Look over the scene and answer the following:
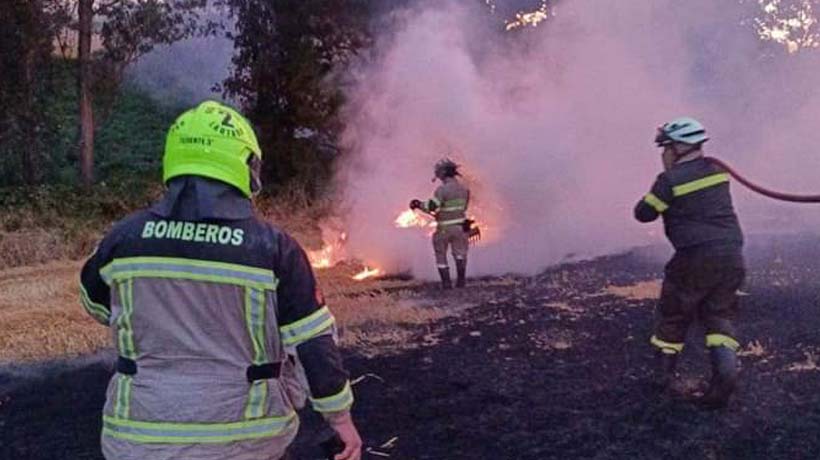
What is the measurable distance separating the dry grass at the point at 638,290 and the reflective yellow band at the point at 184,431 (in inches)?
304

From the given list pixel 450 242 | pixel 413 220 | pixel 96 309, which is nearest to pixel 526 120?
pixel 413 220

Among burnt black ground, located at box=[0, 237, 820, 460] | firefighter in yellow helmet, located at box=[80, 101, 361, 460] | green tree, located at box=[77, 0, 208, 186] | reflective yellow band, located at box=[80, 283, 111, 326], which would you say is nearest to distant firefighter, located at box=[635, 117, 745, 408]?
burnt black ground, located at box=[0, 237, 820, 460]

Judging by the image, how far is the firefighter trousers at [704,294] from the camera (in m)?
6.20

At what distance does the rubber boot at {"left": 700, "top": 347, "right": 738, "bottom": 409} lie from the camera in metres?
5.99

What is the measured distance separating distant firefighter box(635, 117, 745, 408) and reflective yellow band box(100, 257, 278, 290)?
164 inches

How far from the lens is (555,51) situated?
1653 centimetres

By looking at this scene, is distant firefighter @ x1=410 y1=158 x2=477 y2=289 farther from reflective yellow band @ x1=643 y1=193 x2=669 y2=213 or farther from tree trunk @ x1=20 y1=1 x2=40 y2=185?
tree trunk @ x1=20 y1=1 x2=40 y2=185

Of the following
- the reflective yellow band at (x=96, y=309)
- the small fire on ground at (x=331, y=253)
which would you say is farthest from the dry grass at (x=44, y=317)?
the reflective yellow band at (x=96, y=309)

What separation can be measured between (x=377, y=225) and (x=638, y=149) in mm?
5987

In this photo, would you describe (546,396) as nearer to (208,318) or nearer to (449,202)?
(208,318)

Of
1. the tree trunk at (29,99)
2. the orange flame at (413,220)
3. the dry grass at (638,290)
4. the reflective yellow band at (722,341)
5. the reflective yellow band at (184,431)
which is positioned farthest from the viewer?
the tree trunk at (29,99)

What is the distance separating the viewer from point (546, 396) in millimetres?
6504

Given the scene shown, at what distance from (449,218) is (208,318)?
8.81 metres

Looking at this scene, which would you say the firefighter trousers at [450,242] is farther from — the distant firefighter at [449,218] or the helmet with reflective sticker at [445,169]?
the helmet with reflective sticker at [445,169]
